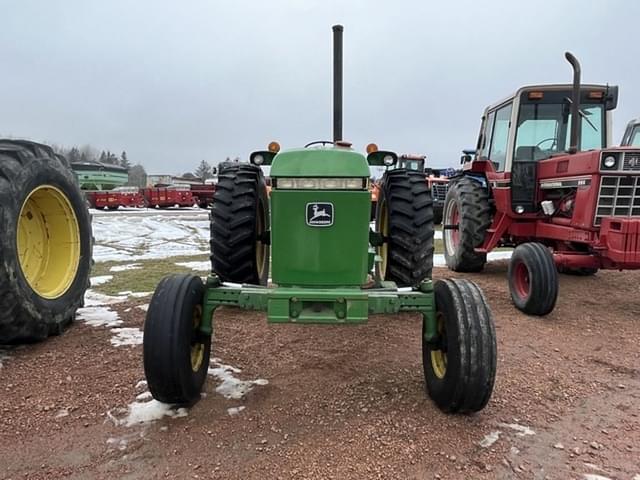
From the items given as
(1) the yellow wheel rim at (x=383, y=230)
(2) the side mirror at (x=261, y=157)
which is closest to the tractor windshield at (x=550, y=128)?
(1) the yellow wheel rim at (x=383, y=230)

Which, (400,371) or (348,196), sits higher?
(348,196)

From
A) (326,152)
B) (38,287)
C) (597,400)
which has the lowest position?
(597,400)

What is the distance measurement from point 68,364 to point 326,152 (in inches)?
95.1

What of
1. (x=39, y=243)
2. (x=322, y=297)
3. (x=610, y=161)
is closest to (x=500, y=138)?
(x=610, y=161)

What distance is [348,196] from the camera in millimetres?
3023

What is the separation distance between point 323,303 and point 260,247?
188 cm

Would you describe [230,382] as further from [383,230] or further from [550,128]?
[550,128]

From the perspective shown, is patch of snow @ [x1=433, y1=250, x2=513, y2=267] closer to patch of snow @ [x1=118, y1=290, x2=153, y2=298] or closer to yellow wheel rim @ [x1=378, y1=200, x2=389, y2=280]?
yellow wheel rim @ [x1=378, y1=200, x2=389, y2=280]

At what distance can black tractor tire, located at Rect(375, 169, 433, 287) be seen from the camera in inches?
157

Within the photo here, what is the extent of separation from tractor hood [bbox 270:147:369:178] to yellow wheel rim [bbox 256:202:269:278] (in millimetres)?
1255

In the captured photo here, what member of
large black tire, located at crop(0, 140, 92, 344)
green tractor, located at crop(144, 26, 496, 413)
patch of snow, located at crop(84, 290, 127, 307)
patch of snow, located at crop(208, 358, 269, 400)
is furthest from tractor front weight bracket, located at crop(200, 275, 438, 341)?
patch of snow, located at crop(84, 290, 127, 307)

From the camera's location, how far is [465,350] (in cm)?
259

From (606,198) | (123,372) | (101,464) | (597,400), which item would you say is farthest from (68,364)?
(606,198)

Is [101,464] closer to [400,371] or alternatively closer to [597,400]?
[400,371]
